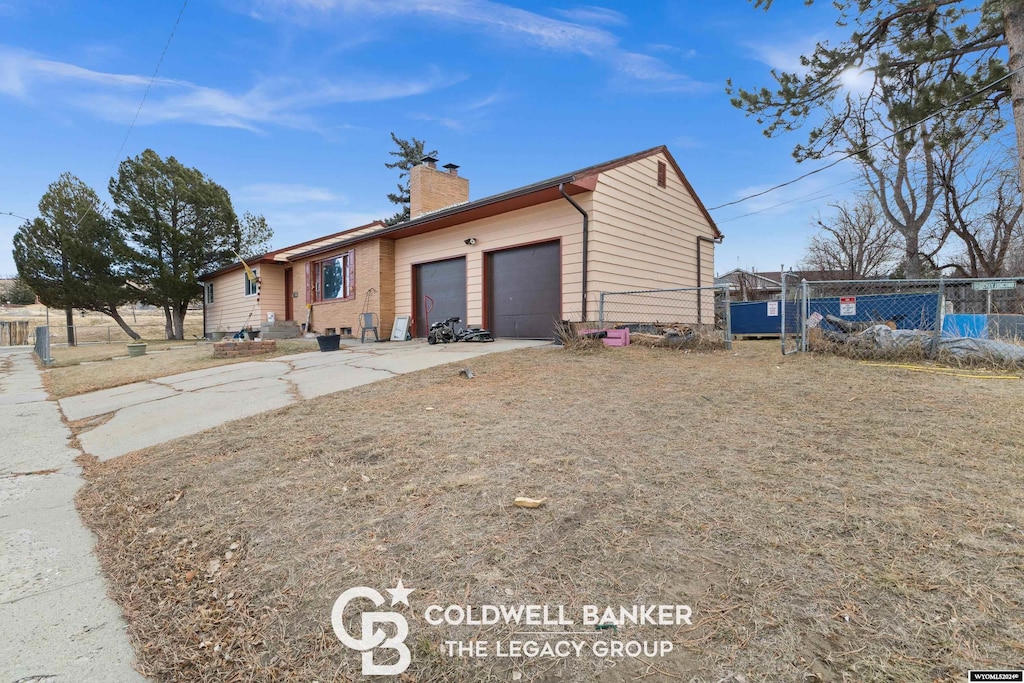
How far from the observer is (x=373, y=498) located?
2248 millimetres

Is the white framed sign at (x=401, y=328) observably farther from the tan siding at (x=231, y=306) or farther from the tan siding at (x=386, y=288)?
the tan siding at (x=231, y=306)

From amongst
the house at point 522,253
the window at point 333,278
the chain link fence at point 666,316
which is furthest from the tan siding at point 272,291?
the chain link fence at point 666,316

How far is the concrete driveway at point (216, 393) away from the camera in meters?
4.07

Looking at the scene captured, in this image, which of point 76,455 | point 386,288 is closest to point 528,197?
point 386,288

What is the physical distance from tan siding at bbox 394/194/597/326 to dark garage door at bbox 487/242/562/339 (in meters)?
0.22

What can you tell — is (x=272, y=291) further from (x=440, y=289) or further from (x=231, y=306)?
(x=440, y=289)

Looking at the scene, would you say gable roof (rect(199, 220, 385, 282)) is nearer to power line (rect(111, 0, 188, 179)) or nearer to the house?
the house

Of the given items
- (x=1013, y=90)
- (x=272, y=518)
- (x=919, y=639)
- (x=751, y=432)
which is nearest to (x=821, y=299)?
(x=1013, y=90)

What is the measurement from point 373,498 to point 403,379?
10.7 ft

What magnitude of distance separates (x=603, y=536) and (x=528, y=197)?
7856 mm

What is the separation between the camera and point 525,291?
9.80m

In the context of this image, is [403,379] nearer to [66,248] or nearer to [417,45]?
[417,45]

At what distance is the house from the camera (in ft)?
28.9

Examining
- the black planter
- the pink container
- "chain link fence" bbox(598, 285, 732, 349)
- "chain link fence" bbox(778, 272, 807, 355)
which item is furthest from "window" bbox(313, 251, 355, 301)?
"chain link fence" bbox(778, 272, 807, 355)
